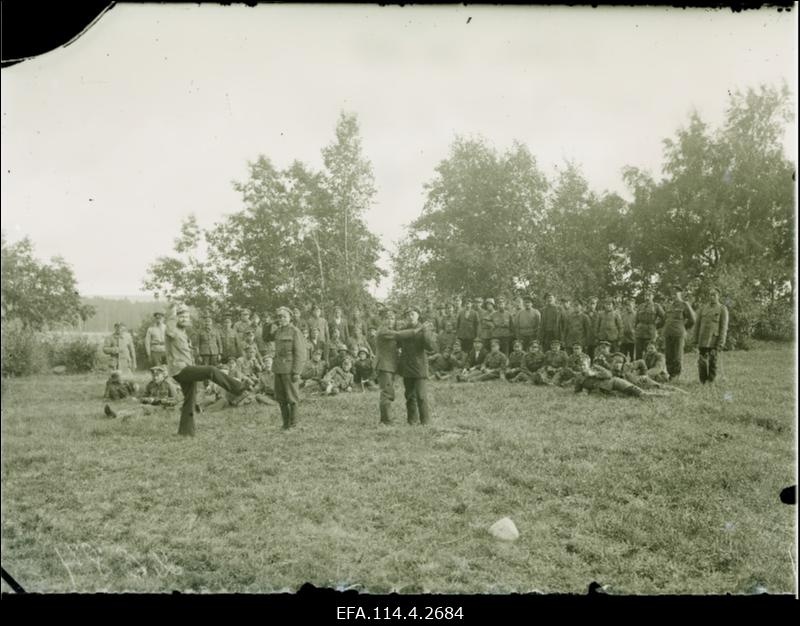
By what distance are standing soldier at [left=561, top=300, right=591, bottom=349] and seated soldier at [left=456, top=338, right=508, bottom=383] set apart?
0.71m

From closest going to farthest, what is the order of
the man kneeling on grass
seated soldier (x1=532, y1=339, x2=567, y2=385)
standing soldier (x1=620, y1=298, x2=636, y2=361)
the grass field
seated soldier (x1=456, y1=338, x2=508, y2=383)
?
the grass field < the man kneeling on grass < standing soldier (x1=620, y1=298, x2=636, y2=361) < seated soldier (x1=532, y1=339, x2=567, y2=385) < seated soldier (x1=456, y1=338, x2=508, y2=383)

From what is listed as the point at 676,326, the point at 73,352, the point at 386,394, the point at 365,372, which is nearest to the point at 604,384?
the point at 676,326

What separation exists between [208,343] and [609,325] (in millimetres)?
3412

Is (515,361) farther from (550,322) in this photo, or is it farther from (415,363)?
(415,363)

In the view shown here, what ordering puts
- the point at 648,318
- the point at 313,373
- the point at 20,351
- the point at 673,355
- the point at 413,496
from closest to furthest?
1. the point at 413,496
2. the point at 20,351
3. the point at 673,355
4. the point at 648,318
5. the point at 313,373

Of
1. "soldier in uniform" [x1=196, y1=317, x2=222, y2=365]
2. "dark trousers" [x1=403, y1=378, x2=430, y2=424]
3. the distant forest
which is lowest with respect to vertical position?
"dark trousers" [x1=403, y1=378, x2=430, y2=424]

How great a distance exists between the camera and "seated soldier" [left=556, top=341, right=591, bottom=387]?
4.12 m

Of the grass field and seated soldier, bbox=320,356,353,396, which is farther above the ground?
seated soldier, bbox=320,356,353,396

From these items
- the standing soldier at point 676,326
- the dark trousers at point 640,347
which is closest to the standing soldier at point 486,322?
the dark trousers at point 640,347

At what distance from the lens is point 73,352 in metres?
3.77

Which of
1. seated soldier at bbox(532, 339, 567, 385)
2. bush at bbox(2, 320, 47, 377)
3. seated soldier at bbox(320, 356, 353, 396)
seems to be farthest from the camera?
seated soldier at bbox(320, 356, 353, 396)

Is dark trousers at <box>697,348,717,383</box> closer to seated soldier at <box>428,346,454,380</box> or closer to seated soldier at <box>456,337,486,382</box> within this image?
Answer: seated soldier at <box>456,337,486,382</box>

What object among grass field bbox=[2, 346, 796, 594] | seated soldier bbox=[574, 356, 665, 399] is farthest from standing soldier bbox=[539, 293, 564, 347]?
grass field bbox=[2, 346, 796, 594]
